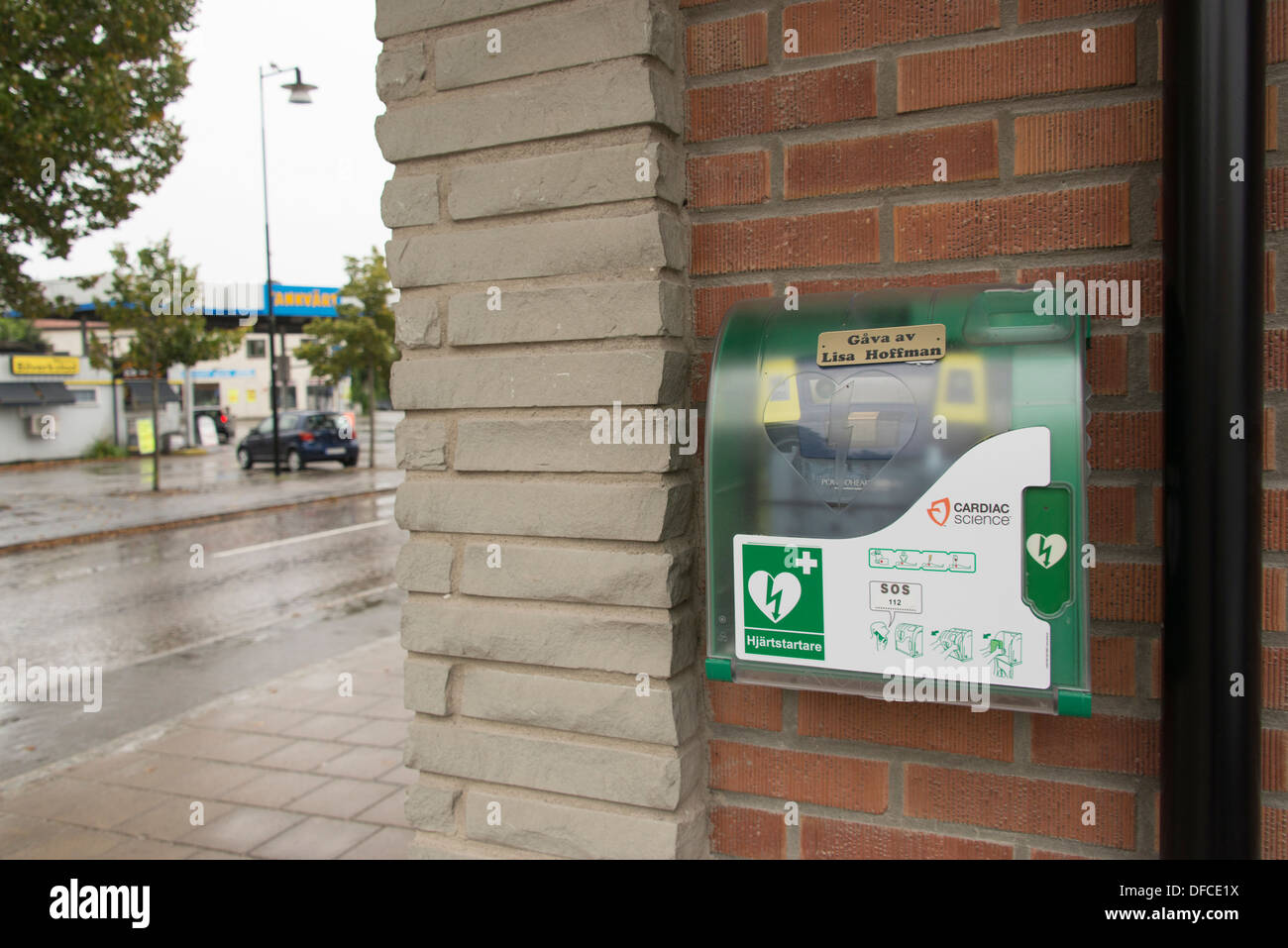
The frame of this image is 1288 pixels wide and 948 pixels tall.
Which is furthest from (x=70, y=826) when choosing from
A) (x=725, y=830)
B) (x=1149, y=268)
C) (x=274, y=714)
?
(x=1149, y=268)

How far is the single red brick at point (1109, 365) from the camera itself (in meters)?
1.54

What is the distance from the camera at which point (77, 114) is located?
1252 centimetres

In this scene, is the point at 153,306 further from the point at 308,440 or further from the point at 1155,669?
the point at 1155,669

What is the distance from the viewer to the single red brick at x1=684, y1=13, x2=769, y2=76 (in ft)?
5.84

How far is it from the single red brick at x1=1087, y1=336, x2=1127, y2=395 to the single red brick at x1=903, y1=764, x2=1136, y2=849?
0.67m

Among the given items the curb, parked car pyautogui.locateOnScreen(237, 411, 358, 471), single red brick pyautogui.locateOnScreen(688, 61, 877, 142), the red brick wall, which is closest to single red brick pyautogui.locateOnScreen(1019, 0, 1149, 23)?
the red brick wall

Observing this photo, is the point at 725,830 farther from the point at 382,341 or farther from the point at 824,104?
the point at 382,341

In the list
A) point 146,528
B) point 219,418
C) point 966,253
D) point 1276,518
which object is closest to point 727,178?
point 966,253

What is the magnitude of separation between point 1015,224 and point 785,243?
15.9 inches

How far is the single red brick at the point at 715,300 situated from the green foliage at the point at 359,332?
29627 millimetres

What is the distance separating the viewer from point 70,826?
4.61m

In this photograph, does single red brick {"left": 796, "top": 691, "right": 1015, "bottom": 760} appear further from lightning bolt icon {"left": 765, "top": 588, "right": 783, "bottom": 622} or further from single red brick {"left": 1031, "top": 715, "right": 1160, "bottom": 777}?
lightning bolt icon {"left": 765, "top": 588, "right": 783, "bottom": 622}
